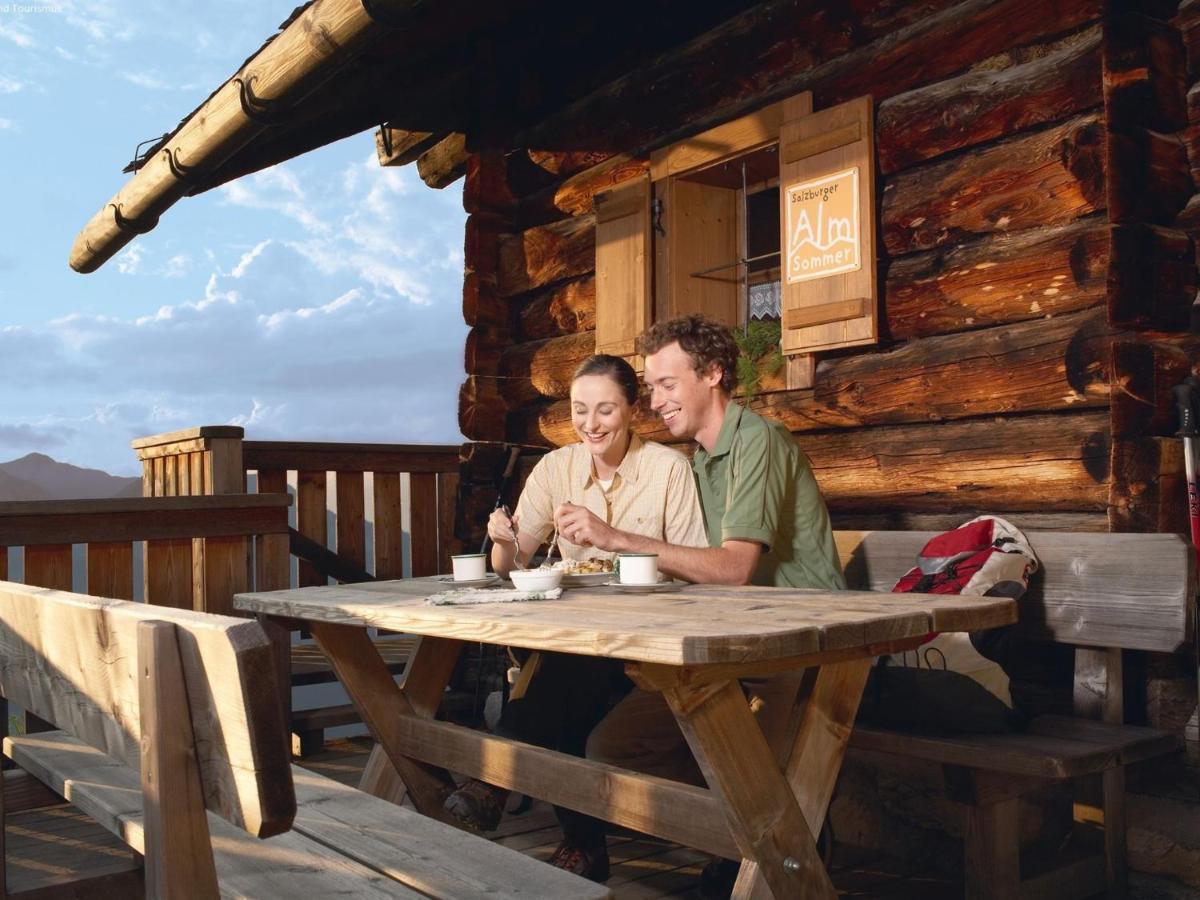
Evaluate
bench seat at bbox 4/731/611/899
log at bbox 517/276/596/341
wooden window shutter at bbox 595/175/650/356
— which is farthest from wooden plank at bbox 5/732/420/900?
log at bbox 517/276/596/341

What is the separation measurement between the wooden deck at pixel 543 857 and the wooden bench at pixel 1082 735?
1.36 feet

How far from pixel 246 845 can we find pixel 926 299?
128 inches

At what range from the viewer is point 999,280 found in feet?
13.8

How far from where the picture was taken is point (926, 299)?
14.6ft

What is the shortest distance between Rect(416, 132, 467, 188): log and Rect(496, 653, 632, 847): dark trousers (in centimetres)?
492

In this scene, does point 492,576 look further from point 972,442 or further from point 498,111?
point 498,111

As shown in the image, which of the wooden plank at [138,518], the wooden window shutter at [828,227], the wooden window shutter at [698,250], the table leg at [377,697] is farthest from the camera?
the wooden window shutter at [698,250]

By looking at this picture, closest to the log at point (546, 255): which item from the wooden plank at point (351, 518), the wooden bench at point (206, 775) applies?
the wooden plank at point (351, 518)

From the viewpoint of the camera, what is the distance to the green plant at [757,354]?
16.6 feet

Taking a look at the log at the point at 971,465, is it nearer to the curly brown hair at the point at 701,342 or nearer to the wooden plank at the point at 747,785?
the curly brown hair at the point at 701,342

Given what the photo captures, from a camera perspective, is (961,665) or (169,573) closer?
(961,665)

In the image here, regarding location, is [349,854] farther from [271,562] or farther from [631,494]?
[271,562]

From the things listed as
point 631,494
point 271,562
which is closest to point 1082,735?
point 631,494

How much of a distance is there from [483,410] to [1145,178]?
3.94 meters
